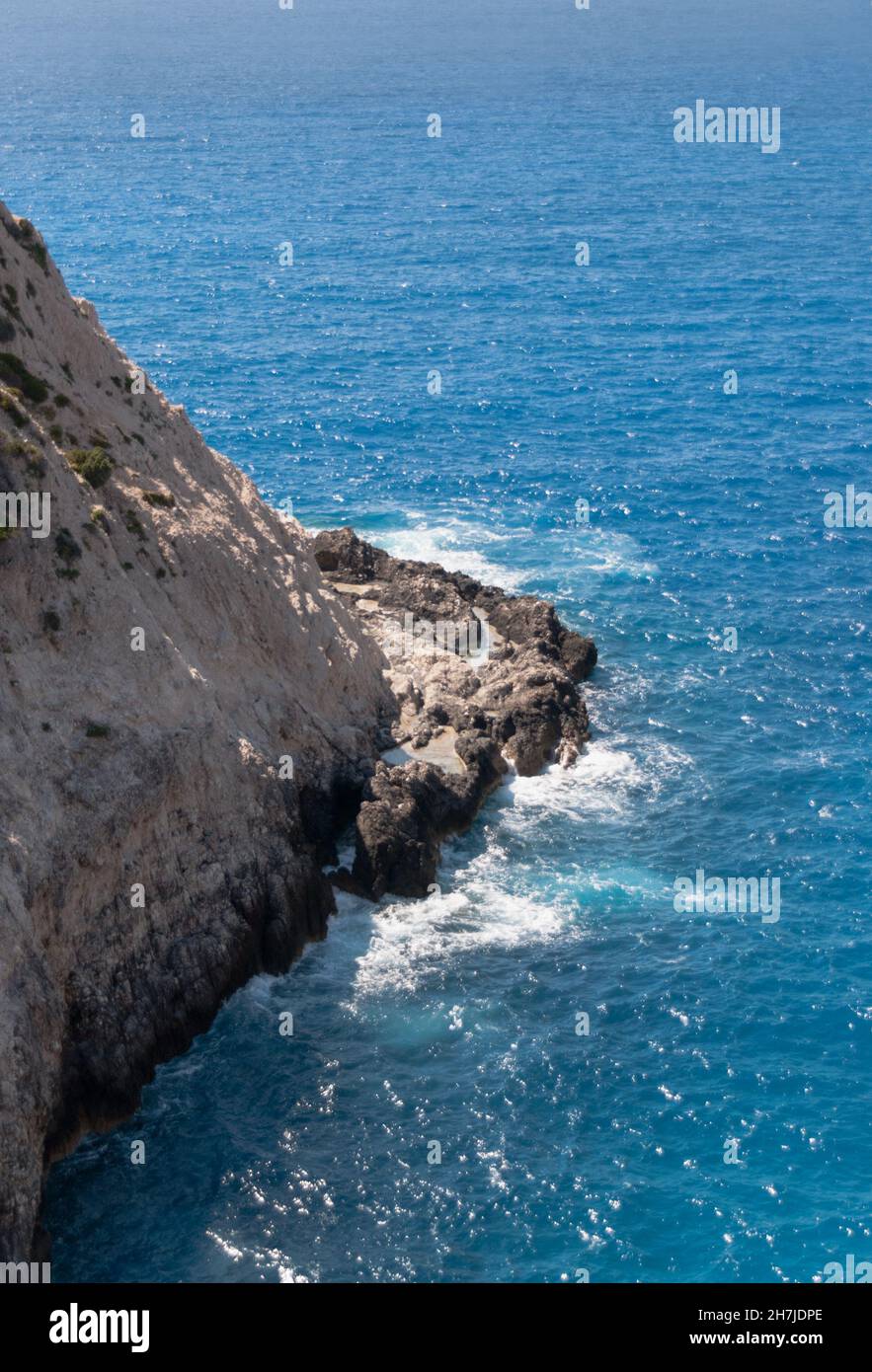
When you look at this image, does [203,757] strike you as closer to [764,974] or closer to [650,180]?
[764,974]

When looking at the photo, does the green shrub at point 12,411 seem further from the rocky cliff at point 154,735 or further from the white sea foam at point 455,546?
Result: the white sea foam at point 455,546

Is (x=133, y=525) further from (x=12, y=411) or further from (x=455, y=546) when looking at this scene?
(x=455, y=546)

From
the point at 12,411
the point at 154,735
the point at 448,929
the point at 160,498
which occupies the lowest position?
the point at 448,929

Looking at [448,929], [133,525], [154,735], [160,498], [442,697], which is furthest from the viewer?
[442,697]

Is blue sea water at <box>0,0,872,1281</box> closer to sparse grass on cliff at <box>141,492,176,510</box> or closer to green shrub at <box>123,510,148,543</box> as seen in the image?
green shrub at <box>123,510,148,543</box>

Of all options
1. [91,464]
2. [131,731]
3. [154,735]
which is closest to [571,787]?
[154,735]

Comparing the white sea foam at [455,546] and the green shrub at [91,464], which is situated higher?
the green shrub at [91,464]

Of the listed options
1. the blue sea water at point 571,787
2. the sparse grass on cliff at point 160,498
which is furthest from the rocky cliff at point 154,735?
the blue sea water at point 571,787
